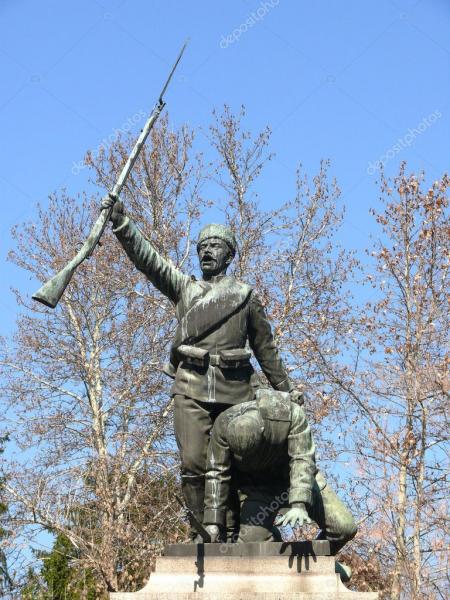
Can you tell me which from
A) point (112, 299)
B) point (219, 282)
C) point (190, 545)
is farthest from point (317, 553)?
point (112, 299)

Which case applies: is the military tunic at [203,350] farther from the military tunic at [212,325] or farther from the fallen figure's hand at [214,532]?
the fallen figure's hand at [214,532]

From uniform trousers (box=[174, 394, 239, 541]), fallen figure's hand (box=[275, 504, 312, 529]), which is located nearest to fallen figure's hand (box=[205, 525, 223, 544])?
uniform trousers (box=[174, 394, 239, 541])

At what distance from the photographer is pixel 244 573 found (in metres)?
6.68

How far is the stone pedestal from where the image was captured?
6570 mm

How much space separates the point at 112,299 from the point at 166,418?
3.33m

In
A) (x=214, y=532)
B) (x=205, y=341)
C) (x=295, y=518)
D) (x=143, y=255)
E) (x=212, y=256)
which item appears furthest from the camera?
(x=212, y=256)

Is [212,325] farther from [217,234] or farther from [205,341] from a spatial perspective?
[217,234]

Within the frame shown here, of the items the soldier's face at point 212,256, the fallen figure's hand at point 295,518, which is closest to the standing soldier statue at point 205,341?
the soldier's face at point 212,256

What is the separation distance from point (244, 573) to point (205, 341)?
183cm

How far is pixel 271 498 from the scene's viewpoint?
729cm

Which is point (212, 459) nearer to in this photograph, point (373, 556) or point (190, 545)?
point (190, 545)

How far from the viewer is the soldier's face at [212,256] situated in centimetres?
793

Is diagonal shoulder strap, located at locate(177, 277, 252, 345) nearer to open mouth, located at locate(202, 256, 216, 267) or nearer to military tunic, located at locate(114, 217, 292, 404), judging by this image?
military tunic, located at locate(114, 217, 292, 404)

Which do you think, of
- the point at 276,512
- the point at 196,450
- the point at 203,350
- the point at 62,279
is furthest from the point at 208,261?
the point at 276,512
